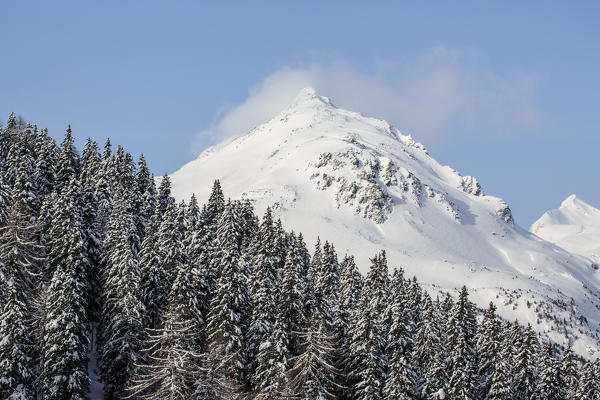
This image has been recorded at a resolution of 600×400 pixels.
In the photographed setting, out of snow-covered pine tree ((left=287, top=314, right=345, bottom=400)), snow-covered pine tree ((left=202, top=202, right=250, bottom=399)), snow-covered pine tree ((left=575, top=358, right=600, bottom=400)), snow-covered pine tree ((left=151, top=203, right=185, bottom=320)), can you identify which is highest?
snow-covered pine tree ((left=151, top=203, right=185, bottom=320))

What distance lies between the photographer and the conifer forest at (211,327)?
3962cm

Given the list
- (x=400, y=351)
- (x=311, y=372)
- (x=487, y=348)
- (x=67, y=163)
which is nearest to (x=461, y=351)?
(x=487, y=348)

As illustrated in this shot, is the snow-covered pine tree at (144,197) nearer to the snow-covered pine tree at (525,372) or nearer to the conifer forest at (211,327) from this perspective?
the conifer forest at (211,327)

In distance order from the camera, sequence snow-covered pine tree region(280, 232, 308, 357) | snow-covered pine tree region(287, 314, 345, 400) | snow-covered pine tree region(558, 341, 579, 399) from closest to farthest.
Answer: snow-covered pine tree region(287, 314, 345, 400) → snow-covered pine tree region(280, 232, 308, 357) → snow-covered pine tree region(558, 341, 579, 399)

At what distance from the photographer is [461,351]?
57094 mm

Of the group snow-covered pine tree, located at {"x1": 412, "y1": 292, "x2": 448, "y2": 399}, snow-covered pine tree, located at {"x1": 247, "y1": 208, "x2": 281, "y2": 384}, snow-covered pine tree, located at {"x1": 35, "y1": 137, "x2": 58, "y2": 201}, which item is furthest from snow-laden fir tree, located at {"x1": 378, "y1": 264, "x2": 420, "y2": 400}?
snow-covered pine tree, located at {"x1": 35, "y1": 137, "x2": 58, "y2": 201}

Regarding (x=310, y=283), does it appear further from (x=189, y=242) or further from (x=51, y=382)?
(x=51, y=382)

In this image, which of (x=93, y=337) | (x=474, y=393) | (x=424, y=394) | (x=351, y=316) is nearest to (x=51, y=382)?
(x=93, y=337)

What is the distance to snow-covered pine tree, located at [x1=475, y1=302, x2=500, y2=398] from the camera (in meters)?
60.9

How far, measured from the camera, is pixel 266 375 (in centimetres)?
4541

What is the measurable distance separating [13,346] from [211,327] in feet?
52.4

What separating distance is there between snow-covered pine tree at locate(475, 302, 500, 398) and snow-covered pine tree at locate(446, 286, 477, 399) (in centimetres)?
113

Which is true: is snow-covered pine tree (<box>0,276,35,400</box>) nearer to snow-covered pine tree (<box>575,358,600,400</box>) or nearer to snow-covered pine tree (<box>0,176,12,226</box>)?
snow-covered pine tree (<box>0,176,12,226</box>)

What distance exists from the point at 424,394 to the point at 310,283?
16032mm
